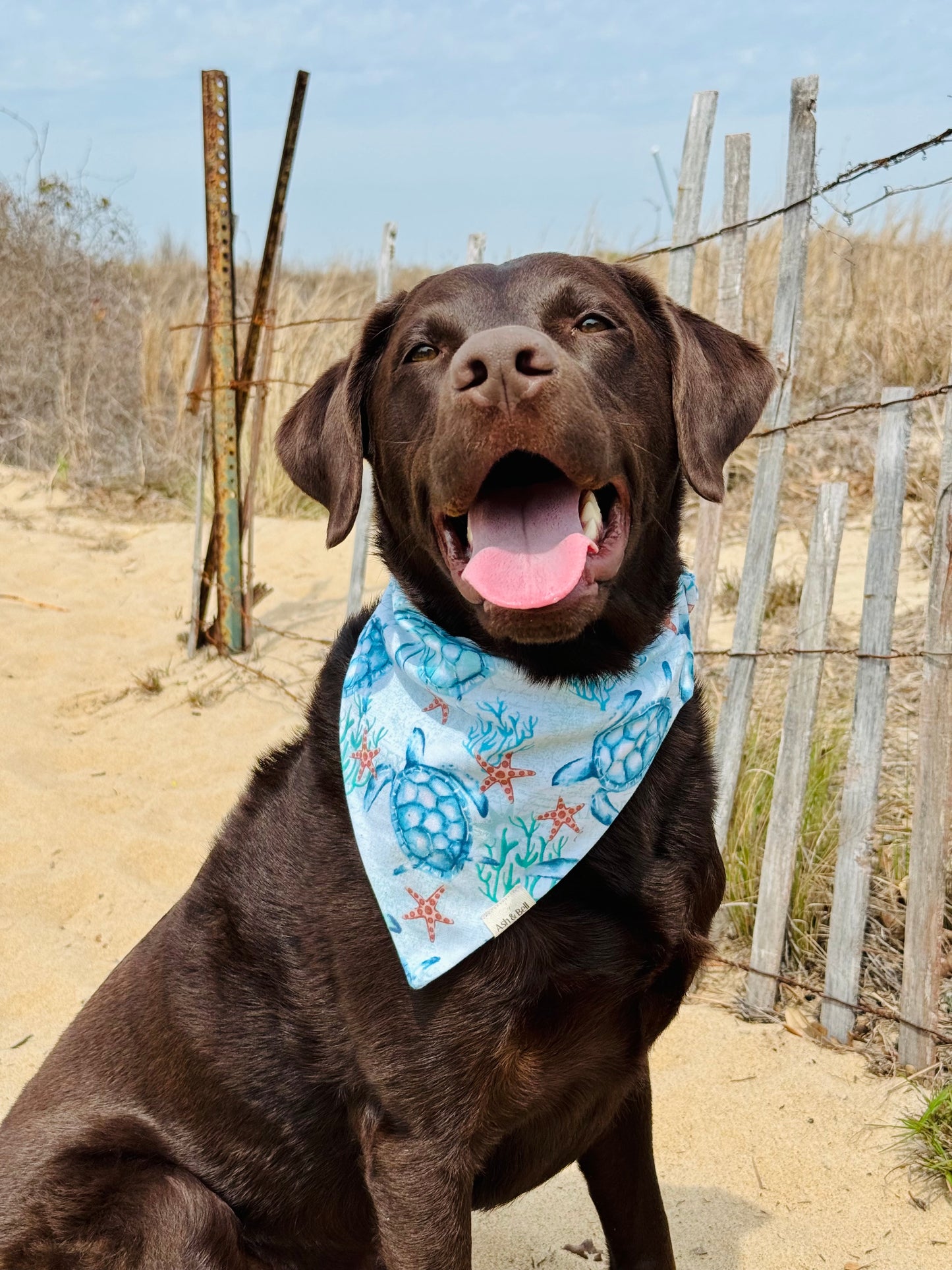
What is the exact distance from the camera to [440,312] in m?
2.34

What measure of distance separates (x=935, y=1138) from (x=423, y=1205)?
165 centimetres

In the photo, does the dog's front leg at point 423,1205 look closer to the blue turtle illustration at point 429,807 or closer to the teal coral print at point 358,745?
the blue turtle illustration at point 429,807

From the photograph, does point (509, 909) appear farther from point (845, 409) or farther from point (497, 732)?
point (845, 409)

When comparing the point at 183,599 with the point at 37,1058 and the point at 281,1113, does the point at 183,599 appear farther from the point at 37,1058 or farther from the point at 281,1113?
the point at 281,1113

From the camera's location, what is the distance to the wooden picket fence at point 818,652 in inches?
126

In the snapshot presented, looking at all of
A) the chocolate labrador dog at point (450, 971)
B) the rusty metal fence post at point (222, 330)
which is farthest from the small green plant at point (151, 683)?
the chocolate labrador dog at point (450, 971)

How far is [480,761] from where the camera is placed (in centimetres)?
225

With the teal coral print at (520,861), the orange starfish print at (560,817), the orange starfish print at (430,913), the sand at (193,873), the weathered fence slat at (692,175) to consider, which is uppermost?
A: the weathered fence slat at (692,175)

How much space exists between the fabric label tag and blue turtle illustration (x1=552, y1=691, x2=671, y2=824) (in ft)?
0.71

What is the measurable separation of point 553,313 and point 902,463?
4.86 ft

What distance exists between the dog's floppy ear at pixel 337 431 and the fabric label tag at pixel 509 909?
804 mm

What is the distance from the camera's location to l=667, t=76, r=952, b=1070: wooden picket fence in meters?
3.20

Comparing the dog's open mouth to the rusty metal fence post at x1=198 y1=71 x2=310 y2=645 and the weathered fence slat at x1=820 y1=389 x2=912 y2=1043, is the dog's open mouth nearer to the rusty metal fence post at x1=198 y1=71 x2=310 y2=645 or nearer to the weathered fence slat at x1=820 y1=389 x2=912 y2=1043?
the weathered fence slat at x1=820 y1=389 x2=912 y2=1043

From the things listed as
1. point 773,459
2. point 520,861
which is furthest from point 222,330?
point 520,861
